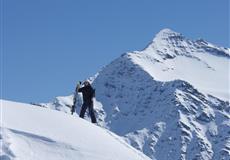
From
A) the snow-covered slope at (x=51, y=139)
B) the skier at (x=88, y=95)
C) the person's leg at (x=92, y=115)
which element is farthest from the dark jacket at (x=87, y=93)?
the snow-covered slope at (x=51, y=139)

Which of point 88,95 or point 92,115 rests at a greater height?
point 88,95

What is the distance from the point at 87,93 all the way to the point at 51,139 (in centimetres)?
780

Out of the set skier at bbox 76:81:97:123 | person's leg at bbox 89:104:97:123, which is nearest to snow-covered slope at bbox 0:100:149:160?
skier at bbox 76:81:97:123

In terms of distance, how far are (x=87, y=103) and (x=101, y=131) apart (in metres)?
5.79

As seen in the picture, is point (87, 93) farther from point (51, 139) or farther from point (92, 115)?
point (51, 139)

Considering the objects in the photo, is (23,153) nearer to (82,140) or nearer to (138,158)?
(82,140)

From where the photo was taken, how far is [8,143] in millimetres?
16172

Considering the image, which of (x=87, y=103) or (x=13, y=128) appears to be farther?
(x=87, y=103)

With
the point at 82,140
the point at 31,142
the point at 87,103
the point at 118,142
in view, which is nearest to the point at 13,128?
the point at 31,142

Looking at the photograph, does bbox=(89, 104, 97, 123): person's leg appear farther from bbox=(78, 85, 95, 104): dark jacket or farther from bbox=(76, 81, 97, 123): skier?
bbox=(78, 85, 95, 104): dark jacket

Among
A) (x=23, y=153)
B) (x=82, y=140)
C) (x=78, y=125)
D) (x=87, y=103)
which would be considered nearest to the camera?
(x=23, y=153)

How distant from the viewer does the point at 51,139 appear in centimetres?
1692

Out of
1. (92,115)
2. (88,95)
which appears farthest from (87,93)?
(92,115)

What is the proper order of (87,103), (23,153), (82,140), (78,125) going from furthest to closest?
1. (87,103)
2. (78,125)
3. (82,140)
4. (23,153)
